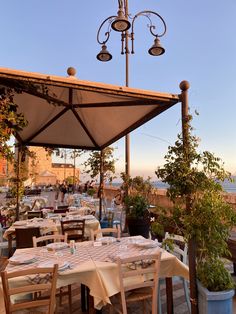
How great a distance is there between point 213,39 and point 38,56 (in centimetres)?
556

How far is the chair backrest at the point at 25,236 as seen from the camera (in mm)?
4309

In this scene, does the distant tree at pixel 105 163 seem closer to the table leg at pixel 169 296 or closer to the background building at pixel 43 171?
the background building at pixel 43 171

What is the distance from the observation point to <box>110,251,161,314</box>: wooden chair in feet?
7.93

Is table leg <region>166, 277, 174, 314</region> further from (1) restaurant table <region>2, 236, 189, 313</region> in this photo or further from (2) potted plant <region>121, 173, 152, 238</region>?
(2) potted plant <region>121, 173, 152, 238</region>

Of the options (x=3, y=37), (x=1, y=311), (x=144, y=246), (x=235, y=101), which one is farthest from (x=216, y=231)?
(x=235, y=101)

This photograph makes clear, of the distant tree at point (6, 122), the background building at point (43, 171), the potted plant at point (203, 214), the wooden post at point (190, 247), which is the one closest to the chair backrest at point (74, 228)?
the distant tree at point (6, 122)

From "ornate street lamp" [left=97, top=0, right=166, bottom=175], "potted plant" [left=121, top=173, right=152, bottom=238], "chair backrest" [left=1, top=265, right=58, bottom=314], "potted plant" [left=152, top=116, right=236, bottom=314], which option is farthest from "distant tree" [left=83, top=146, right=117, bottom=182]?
"chair backrest" [left=1, top=265, right=58, bottom=314]

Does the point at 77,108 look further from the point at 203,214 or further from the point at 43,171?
the point at 43,171

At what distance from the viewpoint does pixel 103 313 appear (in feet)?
10.2

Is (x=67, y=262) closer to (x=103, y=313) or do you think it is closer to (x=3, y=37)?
(x=103, y=313)

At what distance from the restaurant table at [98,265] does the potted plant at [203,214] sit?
0.34 m

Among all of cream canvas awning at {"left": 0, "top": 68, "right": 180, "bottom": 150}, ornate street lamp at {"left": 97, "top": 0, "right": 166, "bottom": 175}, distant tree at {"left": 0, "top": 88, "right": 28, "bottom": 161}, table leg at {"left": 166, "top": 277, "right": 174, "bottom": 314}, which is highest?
ornate street lamp at {"left": 97, "top": 0, "right": 166, "bottom": 175}

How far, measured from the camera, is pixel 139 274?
2471 millimetres

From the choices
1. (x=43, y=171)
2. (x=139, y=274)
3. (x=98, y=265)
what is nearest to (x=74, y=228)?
(x=98, y=265)
